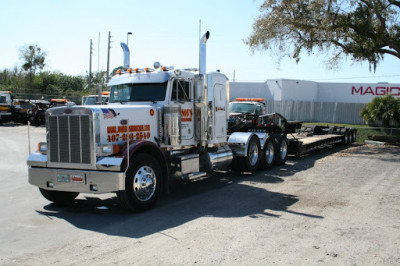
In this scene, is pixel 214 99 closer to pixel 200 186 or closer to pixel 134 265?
pixel 200 186

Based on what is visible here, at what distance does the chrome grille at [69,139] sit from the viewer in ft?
23.5

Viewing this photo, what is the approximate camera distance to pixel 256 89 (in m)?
45.6

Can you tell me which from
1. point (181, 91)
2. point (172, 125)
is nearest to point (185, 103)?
point (181, 91)

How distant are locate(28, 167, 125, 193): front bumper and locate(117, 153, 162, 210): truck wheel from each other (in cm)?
28

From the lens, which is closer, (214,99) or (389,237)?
(389,237)

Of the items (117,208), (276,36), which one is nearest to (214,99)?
(117,208)

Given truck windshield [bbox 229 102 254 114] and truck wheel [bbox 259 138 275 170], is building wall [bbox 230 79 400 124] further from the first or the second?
truck wheel [bbox 259 138 275 170]

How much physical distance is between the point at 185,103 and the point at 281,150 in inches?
226

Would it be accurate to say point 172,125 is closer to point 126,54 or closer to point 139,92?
point 139,92

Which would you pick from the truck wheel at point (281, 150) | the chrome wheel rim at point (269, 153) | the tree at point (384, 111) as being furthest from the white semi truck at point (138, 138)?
the tree at point (384, 111)

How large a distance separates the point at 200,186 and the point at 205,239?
4.14 meters

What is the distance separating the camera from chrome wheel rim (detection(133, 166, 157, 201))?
24.3ft

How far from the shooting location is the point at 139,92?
9.06 metres

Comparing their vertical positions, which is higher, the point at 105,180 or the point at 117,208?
the point at 105,180
